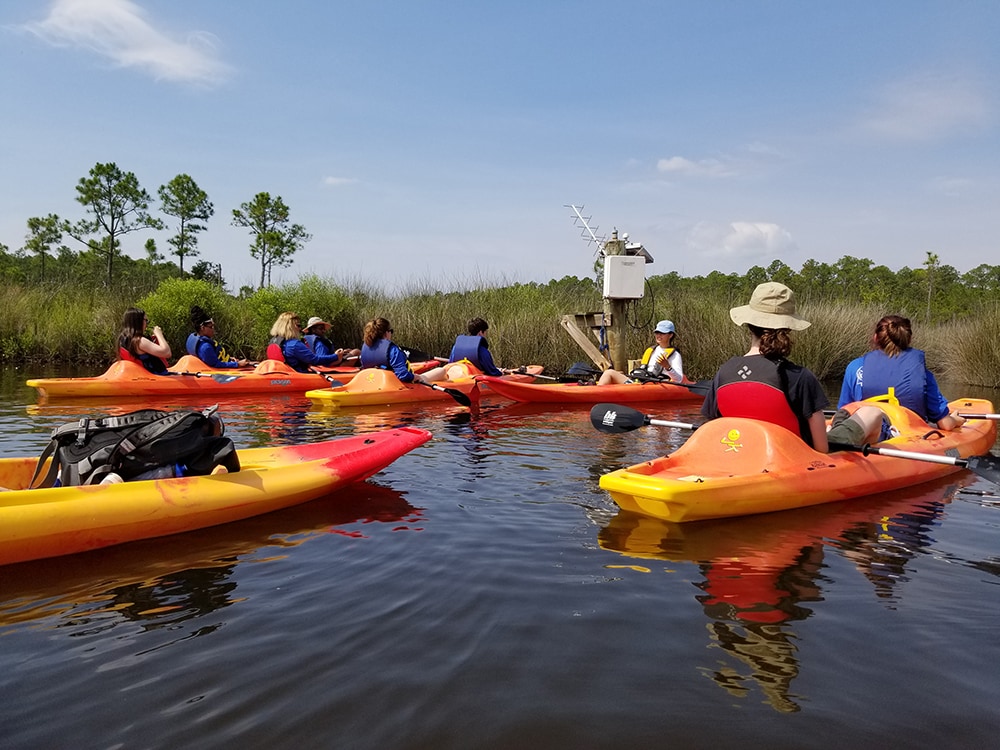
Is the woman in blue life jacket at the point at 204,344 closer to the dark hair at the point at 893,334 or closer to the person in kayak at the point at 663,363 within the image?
the person in kayak at the point at 663,363

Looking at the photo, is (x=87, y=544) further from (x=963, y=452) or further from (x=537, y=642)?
(x=963, y=452)

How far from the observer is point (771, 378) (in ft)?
13.9

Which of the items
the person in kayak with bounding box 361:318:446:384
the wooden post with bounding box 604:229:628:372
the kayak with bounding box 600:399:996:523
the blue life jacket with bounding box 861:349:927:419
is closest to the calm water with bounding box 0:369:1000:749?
the kayak with bounding box 600:399:996:523

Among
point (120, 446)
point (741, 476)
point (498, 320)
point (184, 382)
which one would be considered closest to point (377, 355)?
point (184, 382)

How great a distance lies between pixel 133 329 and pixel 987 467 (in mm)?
9395

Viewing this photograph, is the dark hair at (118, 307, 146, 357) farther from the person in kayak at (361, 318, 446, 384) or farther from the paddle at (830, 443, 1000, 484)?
the paddle at (830, 443, 1000, 484)

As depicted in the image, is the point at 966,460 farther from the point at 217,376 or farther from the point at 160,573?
the point at 217,376

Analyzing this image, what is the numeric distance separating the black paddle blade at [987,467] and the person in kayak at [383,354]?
6.85 metres

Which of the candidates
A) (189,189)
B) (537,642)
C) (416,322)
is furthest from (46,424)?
(189,189)

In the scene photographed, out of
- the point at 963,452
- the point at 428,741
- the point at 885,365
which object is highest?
the point at 885,365

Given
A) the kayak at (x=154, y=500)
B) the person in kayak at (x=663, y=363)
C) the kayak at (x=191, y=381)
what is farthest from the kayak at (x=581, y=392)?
the kayak at (x=154, y=500)

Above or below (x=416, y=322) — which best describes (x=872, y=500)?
below

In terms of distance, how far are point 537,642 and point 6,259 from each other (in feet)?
157

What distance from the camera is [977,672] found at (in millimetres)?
2572
